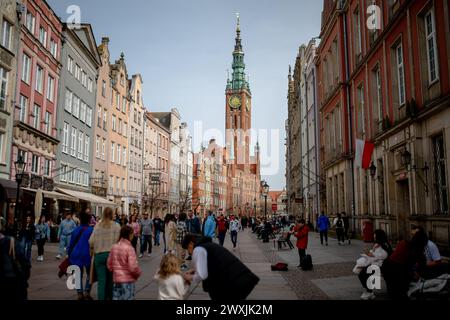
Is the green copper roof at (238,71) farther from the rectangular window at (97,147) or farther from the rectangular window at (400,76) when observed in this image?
the rectangular window at (400,76)

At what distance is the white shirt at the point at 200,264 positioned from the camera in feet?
17.3

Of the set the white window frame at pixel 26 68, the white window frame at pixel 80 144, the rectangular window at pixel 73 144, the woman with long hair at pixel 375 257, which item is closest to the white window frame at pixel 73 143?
the rectangular window at pixel 73 144

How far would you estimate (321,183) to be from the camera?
38.2m

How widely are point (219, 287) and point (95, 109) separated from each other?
39.1 m

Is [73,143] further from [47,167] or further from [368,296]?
[368,296]

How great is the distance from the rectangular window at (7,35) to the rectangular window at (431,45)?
2176 cm

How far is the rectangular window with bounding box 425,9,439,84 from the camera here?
15.1m

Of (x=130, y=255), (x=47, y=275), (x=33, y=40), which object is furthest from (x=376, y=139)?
(x=33, y=40)

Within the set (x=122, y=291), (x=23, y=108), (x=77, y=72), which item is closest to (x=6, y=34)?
(x=23, y=108)

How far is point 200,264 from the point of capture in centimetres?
529

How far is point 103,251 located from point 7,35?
22.2 metres

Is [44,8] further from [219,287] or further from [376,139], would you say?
[219,287]

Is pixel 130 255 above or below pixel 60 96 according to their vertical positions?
below

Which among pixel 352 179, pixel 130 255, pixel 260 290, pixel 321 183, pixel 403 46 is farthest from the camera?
pixel 321 183
